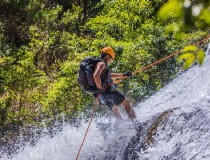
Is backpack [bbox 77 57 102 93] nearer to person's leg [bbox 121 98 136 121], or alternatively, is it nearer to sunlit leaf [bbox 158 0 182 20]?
person's leg [bbox 121 98 136 121]

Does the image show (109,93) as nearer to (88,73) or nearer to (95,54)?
(88,73)

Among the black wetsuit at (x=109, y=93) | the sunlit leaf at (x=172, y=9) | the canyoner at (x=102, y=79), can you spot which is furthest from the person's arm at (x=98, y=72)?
the sunlit leaf at (x=172, y=9)

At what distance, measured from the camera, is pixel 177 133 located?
4.68m

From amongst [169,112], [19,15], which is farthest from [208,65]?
[19,15]

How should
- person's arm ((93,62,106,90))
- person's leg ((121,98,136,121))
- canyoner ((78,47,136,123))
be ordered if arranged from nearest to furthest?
person's arm ((93,62,106,90)) < canyoner ((78,47,136,123)) < person's leg ((121,98,136,121))

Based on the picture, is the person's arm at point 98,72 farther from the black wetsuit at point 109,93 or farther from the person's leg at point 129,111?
the person's leg at point 129,111

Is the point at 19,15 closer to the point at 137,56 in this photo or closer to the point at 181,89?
the point at 137,56

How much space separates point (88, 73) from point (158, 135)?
1.88 m

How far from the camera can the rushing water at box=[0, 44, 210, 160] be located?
4324mm

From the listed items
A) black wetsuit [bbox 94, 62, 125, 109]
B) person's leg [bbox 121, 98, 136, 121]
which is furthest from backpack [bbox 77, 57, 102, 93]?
person's leg [bbox 121, 98, 136, 121]

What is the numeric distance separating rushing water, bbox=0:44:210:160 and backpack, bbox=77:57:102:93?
76cm

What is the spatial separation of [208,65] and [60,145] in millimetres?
3326

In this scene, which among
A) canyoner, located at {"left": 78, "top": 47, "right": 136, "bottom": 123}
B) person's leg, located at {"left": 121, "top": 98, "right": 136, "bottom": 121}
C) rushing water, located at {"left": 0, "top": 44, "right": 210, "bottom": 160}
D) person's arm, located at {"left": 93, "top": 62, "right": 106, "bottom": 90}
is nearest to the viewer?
rushing water, located at {"left": 0, "top": 44, "right": 210, "bottom": 160}

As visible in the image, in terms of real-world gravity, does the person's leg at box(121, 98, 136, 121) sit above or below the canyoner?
below
